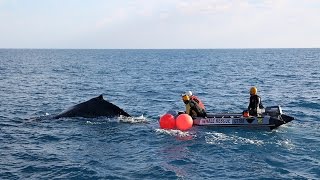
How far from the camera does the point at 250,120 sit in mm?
22172

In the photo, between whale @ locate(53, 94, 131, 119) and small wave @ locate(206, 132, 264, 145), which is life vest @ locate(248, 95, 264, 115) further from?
whale @ locate(53, 94, 131, 119)

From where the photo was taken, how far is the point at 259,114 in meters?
22.8

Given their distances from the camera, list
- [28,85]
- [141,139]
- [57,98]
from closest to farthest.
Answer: [141,139], [57,98], [28,85]

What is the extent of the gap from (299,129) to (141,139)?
8553mm

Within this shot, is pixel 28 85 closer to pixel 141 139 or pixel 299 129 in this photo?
pixel 141 139

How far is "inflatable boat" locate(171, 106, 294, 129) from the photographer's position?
2187 centimetres

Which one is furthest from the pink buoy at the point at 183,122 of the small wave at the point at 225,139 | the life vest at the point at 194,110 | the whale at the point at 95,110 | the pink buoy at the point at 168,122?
the whale at the point at 95,110

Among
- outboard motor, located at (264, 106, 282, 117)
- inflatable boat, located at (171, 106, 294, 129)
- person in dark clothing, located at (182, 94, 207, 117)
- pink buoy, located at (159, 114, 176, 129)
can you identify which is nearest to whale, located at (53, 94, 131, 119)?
pink buoy, located at (159, 114, 176, 129)

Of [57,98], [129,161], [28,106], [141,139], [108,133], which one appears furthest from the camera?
[57,98]

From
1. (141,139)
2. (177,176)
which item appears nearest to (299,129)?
(141,139)

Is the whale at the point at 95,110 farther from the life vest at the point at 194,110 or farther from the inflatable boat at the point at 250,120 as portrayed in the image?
the inflatable boat at the point at 250,120

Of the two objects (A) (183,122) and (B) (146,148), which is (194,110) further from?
(B) (146,148)

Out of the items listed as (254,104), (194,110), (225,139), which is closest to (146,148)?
(225,139)

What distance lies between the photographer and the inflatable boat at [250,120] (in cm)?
2187
